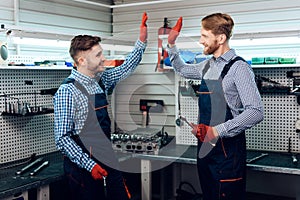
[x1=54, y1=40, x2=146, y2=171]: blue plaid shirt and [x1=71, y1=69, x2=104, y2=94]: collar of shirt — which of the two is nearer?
[x1=54, y1=40, x2=146, y2=171]: blue plaid shirt

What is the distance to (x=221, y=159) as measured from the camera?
2.26 metres

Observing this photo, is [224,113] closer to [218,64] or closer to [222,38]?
[218,64]

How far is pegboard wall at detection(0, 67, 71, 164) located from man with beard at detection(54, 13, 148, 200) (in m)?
0.68

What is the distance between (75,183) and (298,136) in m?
1.70

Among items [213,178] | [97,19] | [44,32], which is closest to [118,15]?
[97,19]

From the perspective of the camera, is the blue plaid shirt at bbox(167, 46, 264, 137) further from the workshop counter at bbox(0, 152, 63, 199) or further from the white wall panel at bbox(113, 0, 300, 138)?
the workshop counter at bbox(0, 152, 63, 199)

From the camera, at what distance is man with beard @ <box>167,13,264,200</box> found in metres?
2.14

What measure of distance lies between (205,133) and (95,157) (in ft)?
2.08

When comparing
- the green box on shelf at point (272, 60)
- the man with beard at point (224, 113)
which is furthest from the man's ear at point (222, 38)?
the green box on shelf at point (272, 60)

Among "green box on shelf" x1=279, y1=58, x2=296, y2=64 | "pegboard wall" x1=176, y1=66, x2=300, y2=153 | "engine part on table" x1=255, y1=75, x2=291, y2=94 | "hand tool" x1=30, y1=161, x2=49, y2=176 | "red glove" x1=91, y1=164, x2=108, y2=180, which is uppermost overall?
"green box on shelf" x1=279, y1=58, x2=296, y2=64

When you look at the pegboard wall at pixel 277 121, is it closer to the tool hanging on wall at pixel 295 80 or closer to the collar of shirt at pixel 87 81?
the tool hanging on wall at pixel 295 80

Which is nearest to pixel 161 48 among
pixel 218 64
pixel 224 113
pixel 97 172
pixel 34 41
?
pixel 34 41

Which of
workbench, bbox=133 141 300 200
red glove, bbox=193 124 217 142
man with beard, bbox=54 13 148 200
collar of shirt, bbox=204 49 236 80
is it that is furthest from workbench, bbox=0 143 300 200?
collar of shirt, bbox=204 49 236 80

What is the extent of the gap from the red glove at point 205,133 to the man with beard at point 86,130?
54 centimetres
